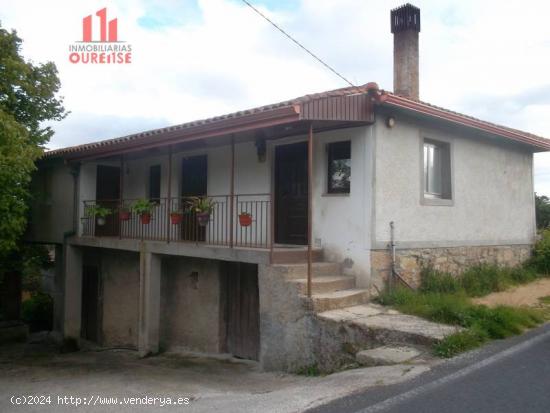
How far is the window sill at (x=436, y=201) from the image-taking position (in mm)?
8266

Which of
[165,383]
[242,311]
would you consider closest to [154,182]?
[242,311]

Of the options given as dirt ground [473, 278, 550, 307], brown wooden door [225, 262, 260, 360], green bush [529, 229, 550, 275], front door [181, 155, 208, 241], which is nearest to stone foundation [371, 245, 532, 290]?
green bush [529, 229, 550, 275]

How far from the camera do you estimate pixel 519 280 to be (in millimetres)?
9625

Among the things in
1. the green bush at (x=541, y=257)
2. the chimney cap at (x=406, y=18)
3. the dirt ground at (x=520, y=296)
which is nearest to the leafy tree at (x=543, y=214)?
the green bush at (x=541, y=257)

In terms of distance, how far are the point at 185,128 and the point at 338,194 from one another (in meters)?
2.81

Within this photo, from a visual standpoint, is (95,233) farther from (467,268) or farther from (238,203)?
(467,268)

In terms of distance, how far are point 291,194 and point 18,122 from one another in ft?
19.7

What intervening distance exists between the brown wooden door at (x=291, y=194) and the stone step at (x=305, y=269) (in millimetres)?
1010

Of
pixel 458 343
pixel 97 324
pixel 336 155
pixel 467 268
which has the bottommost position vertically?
pixel 97 324

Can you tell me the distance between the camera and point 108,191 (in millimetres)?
13070

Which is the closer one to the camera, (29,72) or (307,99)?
(307,99)

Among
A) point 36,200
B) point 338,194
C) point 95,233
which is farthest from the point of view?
point 36,200

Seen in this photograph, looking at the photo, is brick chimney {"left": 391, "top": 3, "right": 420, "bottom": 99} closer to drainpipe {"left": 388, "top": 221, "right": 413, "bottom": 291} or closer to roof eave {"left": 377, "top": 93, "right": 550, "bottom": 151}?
roof eave {"left": 377, "top": 93, "right": 550, "bottom": 151}

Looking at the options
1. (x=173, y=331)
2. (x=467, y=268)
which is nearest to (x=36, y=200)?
(x=173, y=331)
